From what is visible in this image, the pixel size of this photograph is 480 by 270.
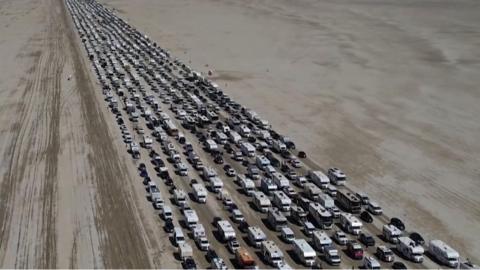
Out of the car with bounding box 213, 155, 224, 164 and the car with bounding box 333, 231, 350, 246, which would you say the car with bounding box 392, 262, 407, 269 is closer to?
the car with bounding box 333, 231, 350, 246

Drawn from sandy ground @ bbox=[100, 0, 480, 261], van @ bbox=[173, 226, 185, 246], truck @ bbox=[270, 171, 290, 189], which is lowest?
sandy ground @ bbox=[100, 0, 480, 261]

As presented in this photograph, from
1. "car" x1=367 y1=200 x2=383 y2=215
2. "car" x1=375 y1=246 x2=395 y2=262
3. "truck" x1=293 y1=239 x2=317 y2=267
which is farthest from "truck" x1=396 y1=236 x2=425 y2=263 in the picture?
"truck" x1=293 y1=239 x2=317 y2=267

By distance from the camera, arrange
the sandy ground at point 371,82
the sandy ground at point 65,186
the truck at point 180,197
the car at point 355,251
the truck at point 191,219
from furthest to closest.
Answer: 1. the sandy ground at point 371,82
2. the truck at point 180,197
3. the truck at point 191,219
4. the sandy ground at point 65,186
5. the car at point 355,251

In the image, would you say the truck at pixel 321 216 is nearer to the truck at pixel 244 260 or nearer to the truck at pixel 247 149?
the truck at pixel 244 260

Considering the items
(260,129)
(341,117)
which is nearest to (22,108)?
(260,129)

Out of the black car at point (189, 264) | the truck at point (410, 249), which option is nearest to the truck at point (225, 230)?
the black car at point (189, 264)

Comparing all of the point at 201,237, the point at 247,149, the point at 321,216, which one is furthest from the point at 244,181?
the point at 201,237

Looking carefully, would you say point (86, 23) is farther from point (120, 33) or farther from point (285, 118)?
point (285, 118)
